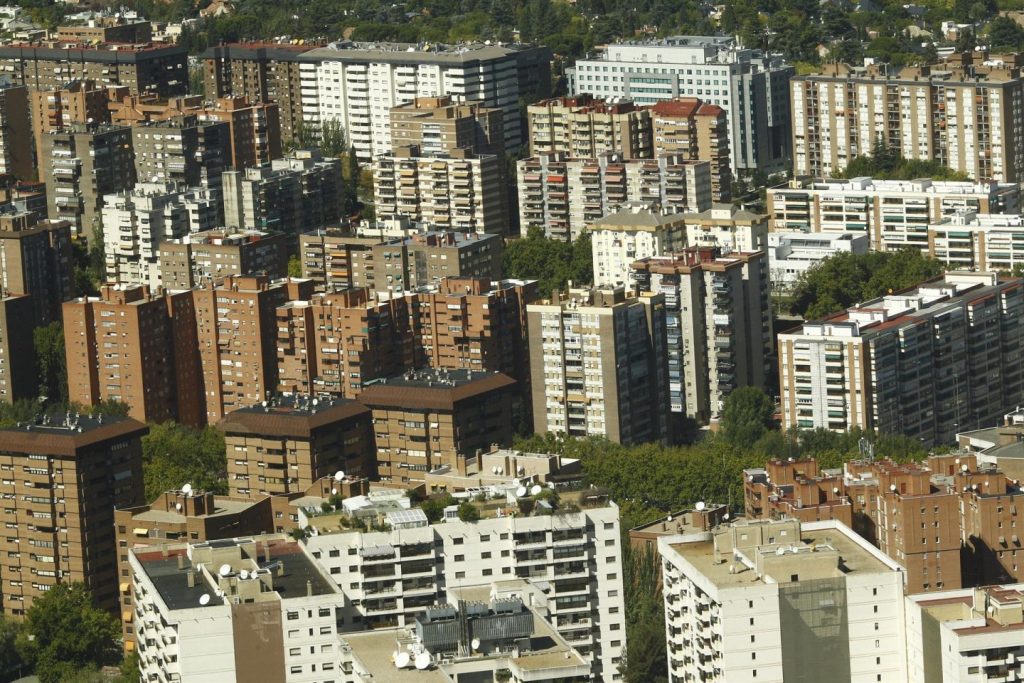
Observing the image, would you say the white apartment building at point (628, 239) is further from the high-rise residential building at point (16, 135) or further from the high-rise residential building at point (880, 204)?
the high-rise residential building at point (16, 135)

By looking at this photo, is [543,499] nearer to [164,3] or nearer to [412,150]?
[412,150]

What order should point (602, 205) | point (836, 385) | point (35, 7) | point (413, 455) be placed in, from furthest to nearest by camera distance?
1. point (35, 7)
2. point (602, 205)
3. point (836, 385)
4. point (413, 455)

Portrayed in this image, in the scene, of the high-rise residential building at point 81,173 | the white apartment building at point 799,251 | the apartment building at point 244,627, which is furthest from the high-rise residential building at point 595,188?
the apartment building at point 244,627

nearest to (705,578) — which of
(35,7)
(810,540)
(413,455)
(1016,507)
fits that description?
(810,540)

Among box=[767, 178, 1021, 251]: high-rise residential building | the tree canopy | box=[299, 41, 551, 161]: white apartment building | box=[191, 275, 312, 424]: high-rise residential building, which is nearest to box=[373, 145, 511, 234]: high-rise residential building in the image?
box=[767, 178, 1021, 251]: high-rise residential building

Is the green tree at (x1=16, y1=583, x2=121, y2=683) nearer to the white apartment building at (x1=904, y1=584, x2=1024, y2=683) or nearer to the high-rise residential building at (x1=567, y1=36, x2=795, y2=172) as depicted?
the white apartment building at (x1=904, y1=584, x2=1024, y2=683)

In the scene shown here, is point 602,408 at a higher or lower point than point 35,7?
lower
